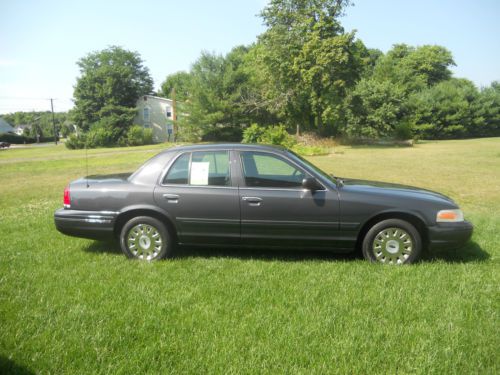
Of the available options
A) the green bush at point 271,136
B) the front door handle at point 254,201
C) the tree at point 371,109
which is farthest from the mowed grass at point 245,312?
the tree at point 371,109

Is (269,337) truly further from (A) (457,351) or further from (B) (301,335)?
(A) (457,351)

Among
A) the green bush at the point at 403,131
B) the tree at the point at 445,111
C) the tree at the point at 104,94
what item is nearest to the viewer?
the green bush at the point at 403,131

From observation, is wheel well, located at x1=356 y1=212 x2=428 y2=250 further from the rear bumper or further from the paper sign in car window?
the rear bumper

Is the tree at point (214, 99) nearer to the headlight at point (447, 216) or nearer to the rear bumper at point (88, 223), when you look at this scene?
the rear bumper at point (88, 223)

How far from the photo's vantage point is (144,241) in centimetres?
485

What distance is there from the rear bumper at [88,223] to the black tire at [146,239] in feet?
0.73

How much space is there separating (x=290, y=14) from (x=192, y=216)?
33.2 m

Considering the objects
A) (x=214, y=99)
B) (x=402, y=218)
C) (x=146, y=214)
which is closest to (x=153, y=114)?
(x=214, y=99)

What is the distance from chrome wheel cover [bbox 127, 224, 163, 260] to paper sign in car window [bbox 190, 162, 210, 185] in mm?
842

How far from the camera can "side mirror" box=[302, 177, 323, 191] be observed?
4555 mm

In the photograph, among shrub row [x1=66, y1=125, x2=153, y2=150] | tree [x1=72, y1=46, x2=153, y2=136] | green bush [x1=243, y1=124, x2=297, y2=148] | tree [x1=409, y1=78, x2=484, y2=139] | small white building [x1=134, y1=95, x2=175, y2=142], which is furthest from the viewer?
small white building [x1=134, y1=95, x2=175, y2=142]

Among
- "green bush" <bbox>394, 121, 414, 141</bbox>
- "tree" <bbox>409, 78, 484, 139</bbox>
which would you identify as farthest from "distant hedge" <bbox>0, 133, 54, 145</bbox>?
"tree" <bbox>409, 78, 484, 139</bbox>

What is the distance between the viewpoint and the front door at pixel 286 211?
15.0 ft

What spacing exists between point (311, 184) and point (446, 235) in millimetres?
1795
